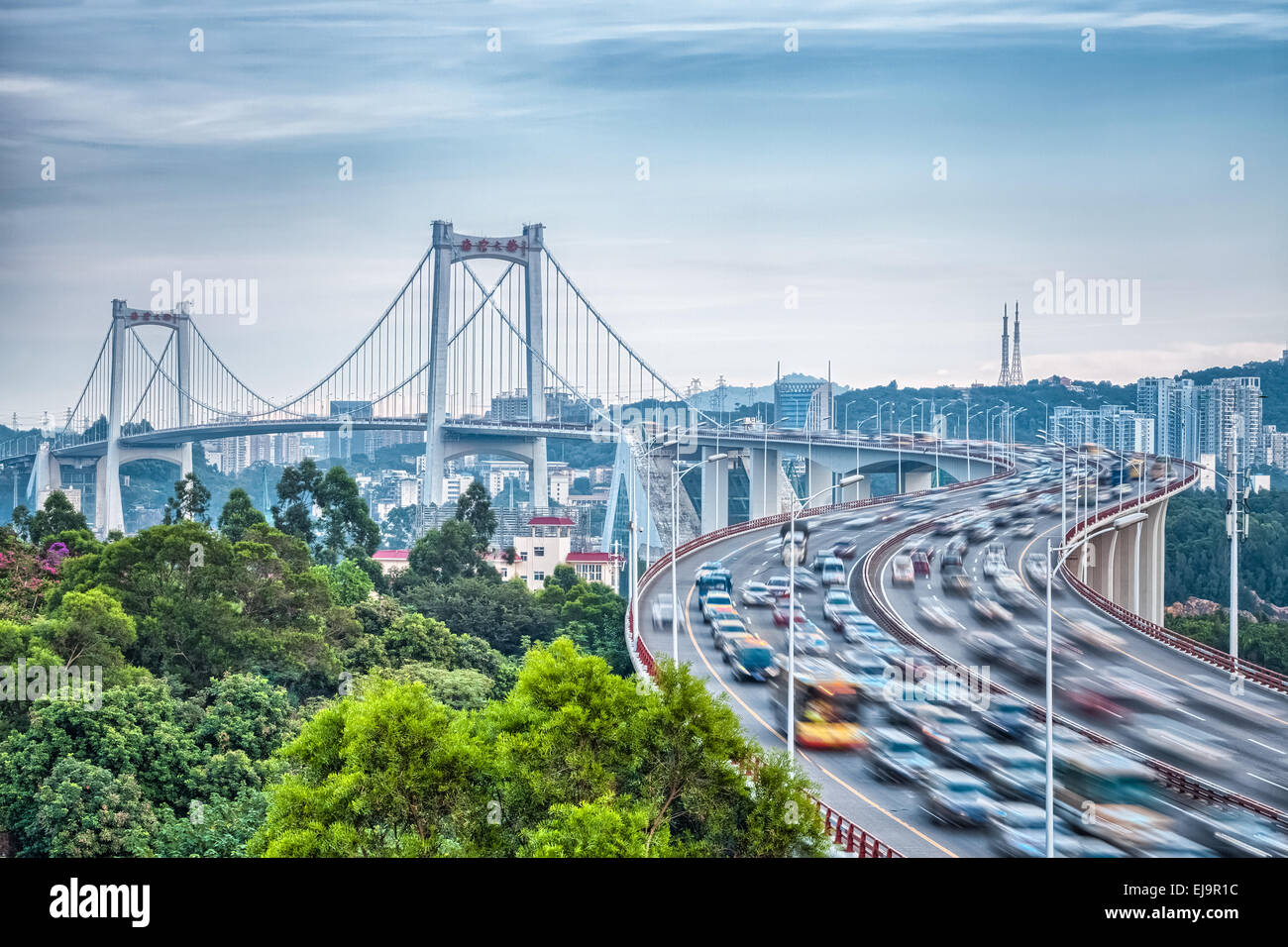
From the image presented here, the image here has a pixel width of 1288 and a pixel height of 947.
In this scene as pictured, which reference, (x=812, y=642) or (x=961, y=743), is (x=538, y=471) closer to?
(x=812, y=642)

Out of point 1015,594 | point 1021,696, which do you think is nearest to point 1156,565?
point 1015,594

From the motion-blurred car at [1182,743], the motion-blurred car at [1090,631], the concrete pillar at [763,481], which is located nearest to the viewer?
the motion-blurred car at [1182,743]

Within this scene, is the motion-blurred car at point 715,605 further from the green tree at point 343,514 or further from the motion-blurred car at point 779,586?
the green tree at point 343,514

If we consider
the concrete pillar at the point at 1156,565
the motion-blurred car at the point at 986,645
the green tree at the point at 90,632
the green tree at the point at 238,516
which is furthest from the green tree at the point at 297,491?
the motion-blurred car at the point at 986,645

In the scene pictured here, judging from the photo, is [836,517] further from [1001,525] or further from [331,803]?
[331,803]

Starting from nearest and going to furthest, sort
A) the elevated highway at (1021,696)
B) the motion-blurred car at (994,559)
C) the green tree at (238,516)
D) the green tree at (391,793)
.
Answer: the green tree at (391,793) < the elevated highway at (1021,696) < the motion-blurred car at (994,559) < the green tree at (238,516)
